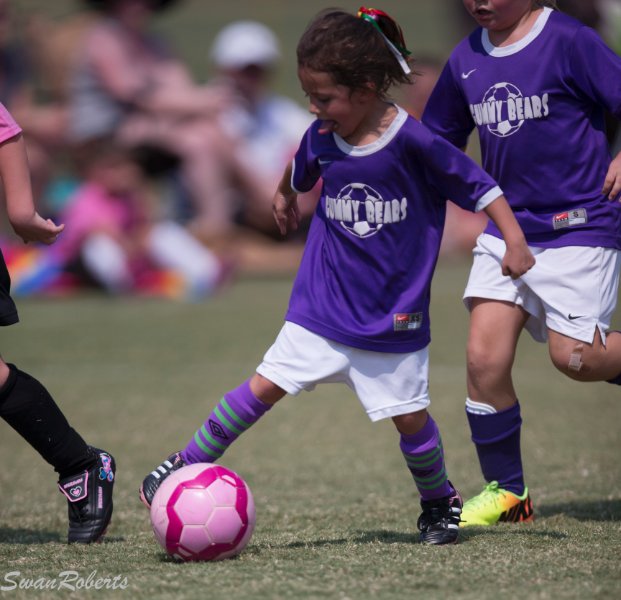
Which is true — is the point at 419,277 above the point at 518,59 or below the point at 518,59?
below

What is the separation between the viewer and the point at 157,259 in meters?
11.1

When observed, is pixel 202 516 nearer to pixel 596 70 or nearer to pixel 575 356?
pixel 575 356

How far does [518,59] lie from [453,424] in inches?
104

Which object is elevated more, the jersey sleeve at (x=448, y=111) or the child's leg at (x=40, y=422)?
the jersey sleeve at (x=448, y=111)

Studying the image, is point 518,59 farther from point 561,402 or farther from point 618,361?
point 561,402

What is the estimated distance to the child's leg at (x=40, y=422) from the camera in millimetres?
3719

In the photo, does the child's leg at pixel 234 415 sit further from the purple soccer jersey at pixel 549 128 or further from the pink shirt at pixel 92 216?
the pink shirt at pixel 92 216

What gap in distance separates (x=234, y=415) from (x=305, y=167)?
856 mm

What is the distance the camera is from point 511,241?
353 centimetres

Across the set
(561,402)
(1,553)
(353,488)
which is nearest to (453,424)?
(561,402)

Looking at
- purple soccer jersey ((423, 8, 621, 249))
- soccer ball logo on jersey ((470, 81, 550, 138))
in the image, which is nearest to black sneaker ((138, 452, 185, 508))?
purple soccer jersey ((423, 8, 621, 249))

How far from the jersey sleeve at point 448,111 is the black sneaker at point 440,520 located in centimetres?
133

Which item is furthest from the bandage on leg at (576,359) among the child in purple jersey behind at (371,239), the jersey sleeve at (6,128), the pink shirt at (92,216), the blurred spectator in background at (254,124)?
the blurred spectator in background at (254,124)

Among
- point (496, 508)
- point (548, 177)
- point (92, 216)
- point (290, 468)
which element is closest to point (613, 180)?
point (548, 177)
